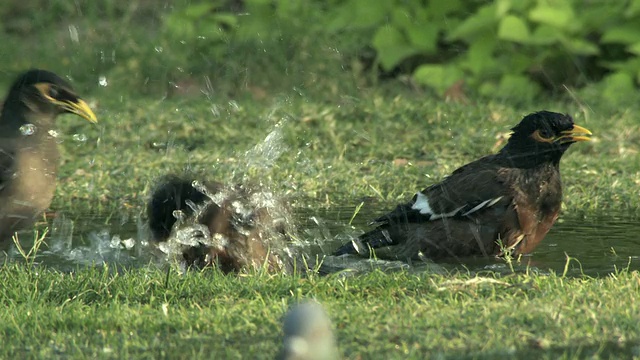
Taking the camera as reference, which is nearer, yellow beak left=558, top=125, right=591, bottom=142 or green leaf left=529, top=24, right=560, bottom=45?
yellow beak left=558, top=125, right=591, bottom=142

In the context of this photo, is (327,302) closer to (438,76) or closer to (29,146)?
(29,146)

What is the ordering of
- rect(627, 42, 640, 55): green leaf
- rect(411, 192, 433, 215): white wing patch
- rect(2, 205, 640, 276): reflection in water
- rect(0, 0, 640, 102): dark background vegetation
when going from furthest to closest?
rect(0, 0, 640, 102): dark background vegetation < rect(627, 42, 640, 55): green leaf < rect(411, 192, 433, 215): white wing patch < rect(2, 205, 640, 276): reflection in water

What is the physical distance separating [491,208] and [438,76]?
508 centimetres

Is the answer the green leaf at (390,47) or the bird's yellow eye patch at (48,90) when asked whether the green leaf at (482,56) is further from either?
the bird's yellow eye patch at (48,90)

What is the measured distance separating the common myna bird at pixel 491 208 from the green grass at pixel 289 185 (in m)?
0.75

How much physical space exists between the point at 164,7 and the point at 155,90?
7.55 feet

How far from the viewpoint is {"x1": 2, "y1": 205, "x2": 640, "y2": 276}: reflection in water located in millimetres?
6348

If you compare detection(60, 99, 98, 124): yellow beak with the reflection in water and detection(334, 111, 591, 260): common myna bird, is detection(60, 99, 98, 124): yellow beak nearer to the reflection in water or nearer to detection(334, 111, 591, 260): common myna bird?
the reflection in water

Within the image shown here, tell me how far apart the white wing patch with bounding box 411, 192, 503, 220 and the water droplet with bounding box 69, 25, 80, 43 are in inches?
281

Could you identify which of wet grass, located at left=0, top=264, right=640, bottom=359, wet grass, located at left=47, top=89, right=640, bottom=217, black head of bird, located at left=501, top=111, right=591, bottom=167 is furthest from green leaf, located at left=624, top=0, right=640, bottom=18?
wet grass, located at left=0, top=264, right=640, bottom=359

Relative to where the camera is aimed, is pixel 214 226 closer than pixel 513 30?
Yes

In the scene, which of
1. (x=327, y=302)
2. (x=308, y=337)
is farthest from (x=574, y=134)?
(x=308, y=337)

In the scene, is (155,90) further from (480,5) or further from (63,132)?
(480,5)

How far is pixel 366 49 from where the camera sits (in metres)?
12.5
